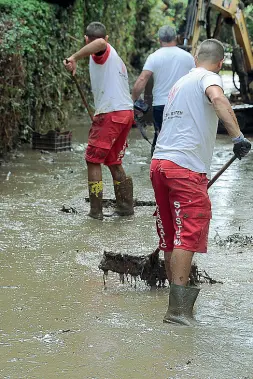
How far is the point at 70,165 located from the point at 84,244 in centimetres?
432

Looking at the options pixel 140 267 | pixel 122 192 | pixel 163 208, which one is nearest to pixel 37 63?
pixel 122 192

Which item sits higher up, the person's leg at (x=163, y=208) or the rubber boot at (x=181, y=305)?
the person's leg at (x=163, y=208)

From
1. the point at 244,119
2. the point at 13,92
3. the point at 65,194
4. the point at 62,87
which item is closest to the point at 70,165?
the point at 13,92

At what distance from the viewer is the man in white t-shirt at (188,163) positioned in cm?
498

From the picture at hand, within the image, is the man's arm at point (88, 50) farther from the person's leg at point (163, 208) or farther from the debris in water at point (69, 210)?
the person's leg at point (163, 208)

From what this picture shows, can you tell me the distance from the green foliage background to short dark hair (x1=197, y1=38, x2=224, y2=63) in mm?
5769

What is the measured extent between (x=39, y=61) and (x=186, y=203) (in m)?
7.90

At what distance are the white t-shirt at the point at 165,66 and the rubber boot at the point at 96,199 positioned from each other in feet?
8.99

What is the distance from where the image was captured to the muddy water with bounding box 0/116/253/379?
4266 mm

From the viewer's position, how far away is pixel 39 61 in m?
12.4

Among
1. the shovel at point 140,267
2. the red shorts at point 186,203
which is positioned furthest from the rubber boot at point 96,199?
the red shorts at point 186,203

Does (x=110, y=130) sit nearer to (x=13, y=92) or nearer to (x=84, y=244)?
(x=84, y=244)

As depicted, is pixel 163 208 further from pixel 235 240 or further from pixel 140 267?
pixel 235 240

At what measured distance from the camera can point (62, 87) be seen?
13.7 meters
